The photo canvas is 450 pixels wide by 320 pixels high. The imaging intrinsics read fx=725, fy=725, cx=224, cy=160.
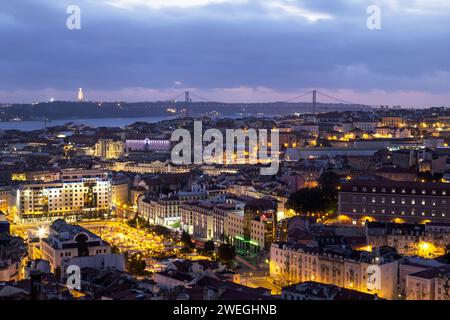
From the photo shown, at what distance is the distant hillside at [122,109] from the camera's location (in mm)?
49125

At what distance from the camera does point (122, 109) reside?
5734 cm

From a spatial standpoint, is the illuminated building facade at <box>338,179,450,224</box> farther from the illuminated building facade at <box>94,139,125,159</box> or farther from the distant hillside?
the distant hillside

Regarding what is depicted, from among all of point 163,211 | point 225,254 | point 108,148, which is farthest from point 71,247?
point 108,148

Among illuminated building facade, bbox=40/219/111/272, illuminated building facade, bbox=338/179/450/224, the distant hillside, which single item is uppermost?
the distant hillside


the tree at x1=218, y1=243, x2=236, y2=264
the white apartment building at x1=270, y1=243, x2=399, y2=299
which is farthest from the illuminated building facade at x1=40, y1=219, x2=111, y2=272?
the white apartment building at x1=270, y1=243, x2=399, y2=299

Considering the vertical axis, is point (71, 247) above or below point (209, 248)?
above

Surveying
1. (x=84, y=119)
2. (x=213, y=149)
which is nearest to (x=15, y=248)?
(x=213, y=149)

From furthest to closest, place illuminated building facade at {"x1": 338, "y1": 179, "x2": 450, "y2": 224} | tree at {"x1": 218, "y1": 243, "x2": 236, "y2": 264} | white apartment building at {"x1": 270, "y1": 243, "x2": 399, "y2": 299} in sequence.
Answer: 1. illuminated building facade at {"x1": 338, "y1": 179, "x2": 450, "y2": 224}
2. tree at {"x1": 218, "y1": 243, "x2": 236, "y2": 264}
3. white apartment building at {"x1": 270, "y1": 243, "x2": 399, "y2": 299}

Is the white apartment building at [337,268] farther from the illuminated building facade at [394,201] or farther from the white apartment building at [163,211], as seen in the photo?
the white apartment building at [163,211]

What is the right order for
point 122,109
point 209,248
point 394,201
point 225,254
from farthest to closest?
point 122,109
point 394,201
point 209,248
point 225,254

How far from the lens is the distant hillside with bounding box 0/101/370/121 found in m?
49.1

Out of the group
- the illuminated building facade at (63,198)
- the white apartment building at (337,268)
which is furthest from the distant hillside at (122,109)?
the white apartment building at (337,268)

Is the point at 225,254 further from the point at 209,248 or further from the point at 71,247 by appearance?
the point at 71,247
